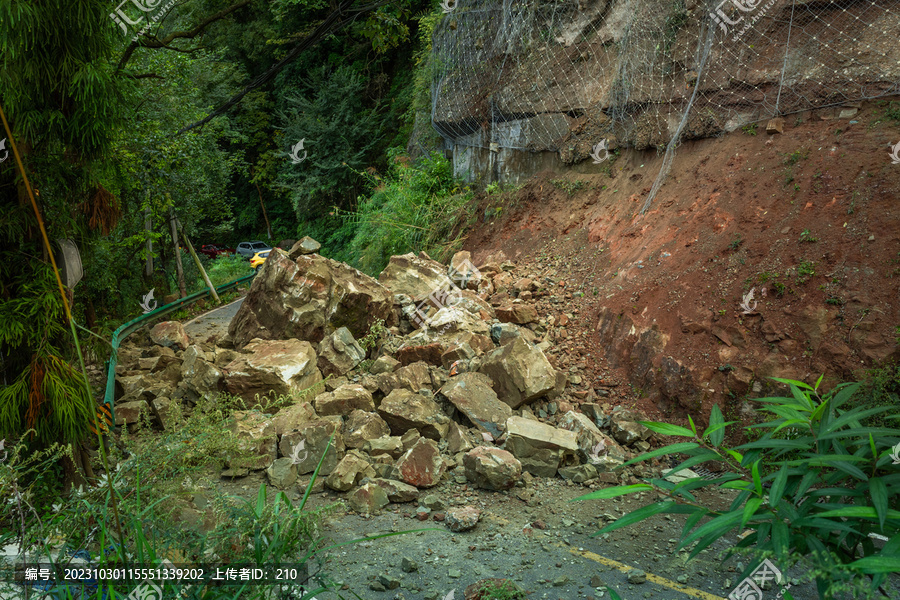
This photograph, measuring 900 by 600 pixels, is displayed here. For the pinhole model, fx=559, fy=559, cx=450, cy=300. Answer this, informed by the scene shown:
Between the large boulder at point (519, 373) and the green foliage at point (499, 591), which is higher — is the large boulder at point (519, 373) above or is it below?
below

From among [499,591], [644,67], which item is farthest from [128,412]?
[644,67]

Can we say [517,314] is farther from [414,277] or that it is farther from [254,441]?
[254,441]

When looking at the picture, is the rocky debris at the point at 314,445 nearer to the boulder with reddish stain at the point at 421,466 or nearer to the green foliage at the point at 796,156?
the boulder with reddish stain at the point at 421,466

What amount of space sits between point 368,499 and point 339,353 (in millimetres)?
2559

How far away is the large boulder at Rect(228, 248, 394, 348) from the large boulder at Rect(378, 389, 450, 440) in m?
2.00

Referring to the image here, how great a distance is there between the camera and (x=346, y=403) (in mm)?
5523

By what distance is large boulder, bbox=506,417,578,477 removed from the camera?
4836 millimetres

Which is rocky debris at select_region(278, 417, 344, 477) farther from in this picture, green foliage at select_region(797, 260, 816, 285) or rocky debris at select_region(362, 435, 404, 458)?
green foliage at select_region(797, 260, 816, 285)

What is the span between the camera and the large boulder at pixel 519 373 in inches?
222

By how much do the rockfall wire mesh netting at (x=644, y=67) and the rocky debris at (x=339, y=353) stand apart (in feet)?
15.3

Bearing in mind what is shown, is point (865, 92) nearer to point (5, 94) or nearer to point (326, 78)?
point (5, 94)

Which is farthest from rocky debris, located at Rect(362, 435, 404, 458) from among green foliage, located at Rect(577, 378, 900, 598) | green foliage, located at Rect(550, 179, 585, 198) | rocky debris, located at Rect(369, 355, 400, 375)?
green foliage, located at Rect(550, 179, 585, 198)

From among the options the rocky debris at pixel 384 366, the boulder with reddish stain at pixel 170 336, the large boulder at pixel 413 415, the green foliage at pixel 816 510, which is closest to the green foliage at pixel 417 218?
the rocky debris at pixel 384 366

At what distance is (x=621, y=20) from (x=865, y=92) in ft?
12.9
